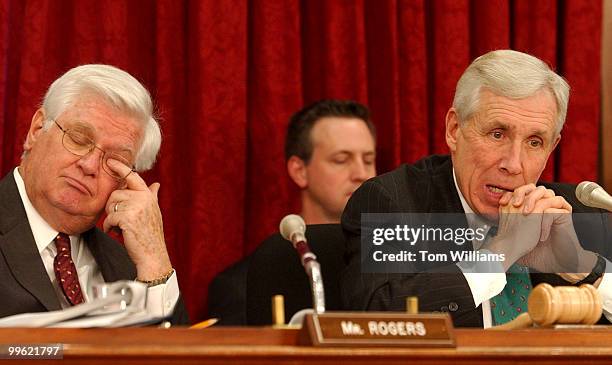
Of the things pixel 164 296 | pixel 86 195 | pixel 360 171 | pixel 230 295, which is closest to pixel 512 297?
pixel 164 296

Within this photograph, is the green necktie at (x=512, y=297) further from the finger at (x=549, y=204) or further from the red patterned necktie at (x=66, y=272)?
the red patterned necktie at (x=66, y=272)

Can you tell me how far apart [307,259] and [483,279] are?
568 millimetres

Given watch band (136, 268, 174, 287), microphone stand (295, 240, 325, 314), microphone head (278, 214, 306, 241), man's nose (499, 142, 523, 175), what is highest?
man's nose (499, 142, 523, 175)

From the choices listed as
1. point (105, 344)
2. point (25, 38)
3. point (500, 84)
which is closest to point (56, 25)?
point (25, 38)

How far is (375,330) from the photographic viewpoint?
1413 mm

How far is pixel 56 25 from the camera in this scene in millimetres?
3307

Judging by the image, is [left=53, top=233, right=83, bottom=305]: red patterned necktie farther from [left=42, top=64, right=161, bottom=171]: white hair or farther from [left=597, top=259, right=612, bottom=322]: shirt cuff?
[left=597, top=259, right=612, bottom=322]: shirt cuff

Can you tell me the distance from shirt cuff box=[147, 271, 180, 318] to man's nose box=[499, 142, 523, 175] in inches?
34.0

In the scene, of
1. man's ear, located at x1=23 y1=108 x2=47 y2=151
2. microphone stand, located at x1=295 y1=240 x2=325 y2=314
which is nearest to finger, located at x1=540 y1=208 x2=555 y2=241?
microphone stand, located at x1=295 y1=240 x2=325 y2=314

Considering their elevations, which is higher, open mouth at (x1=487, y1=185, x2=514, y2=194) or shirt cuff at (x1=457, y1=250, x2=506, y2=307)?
open mouth at (x1=487, y1=185, x2=514, y2=194)

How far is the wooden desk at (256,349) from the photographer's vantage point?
134cm

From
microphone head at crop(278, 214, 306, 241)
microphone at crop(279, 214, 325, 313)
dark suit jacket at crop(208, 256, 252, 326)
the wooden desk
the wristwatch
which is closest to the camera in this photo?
the wooden desk

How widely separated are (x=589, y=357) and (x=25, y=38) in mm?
Answer: 2339

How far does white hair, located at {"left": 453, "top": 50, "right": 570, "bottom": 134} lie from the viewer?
94.0 inches
